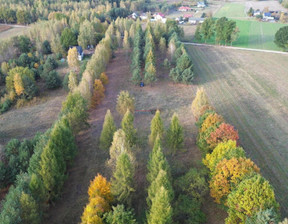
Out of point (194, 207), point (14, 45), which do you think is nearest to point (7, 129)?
point (194, 207)

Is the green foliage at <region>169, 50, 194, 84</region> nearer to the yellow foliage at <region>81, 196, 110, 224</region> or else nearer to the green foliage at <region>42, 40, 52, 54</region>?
the yellow foliage at <region>81, 196, 110, 224</region>

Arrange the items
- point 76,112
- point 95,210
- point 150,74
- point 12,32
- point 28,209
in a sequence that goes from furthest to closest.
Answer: point 12,32 < point 150,74 < point 76,112 < point 28,209 < point 95,210

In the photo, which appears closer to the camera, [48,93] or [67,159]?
[67,159]

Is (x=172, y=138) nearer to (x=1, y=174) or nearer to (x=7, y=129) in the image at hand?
(x=1, y=174)

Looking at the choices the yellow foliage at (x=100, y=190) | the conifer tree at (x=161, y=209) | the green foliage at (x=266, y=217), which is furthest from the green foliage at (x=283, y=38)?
the yellow foliage at (x=100, y=190)

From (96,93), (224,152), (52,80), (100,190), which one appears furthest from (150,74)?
(100,190)

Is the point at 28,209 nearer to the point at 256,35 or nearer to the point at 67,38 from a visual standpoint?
the point at 67,38
